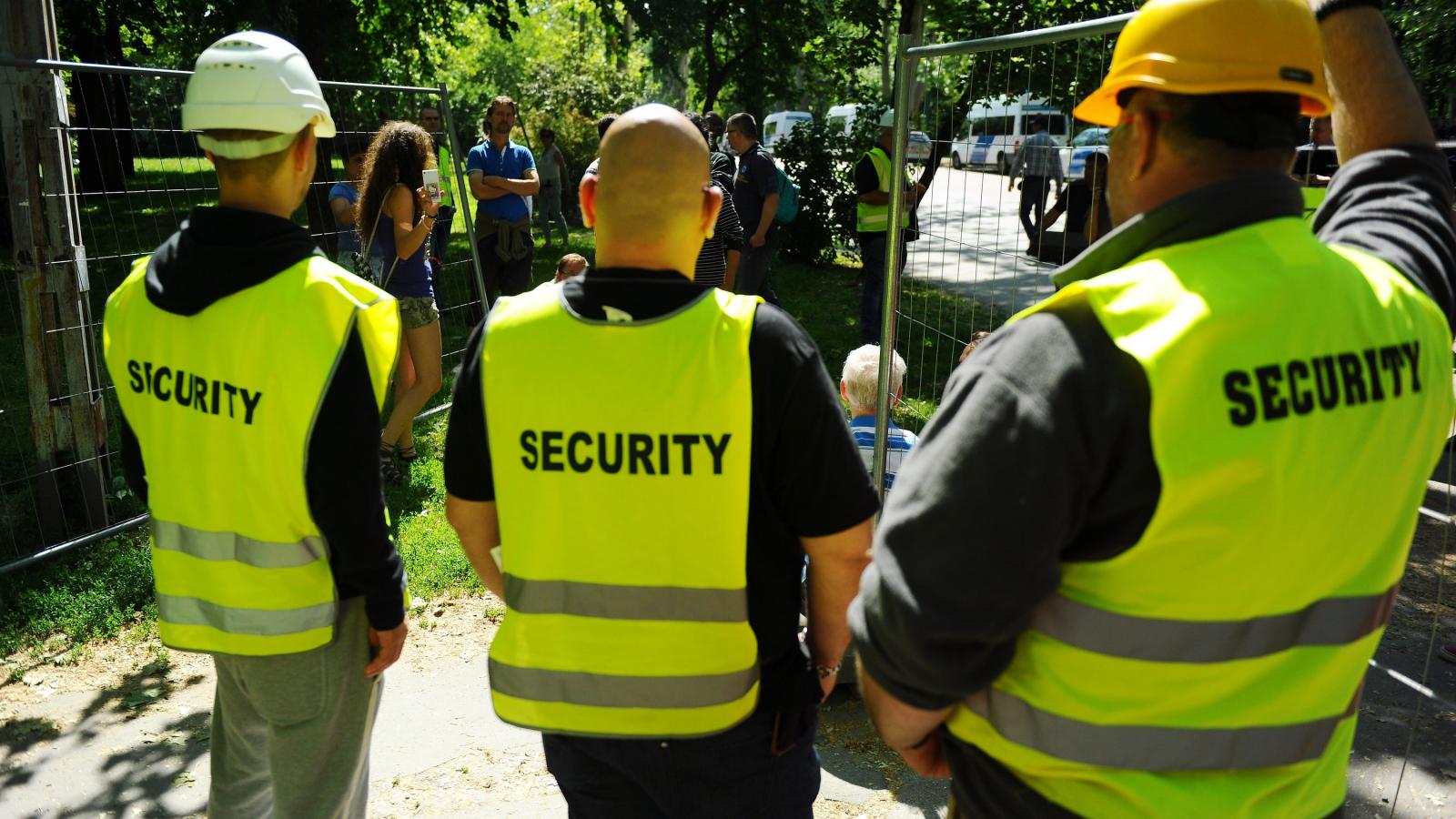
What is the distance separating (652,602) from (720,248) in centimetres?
634

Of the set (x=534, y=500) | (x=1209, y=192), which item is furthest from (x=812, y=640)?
(x=1209, y=192)

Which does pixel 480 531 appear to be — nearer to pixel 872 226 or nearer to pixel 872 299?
pixel 872 299

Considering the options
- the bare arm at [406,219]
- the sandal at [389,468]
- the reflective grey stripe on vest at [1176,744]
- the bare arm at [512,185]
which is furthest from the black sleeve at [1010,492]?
the bare arm at [512,185]

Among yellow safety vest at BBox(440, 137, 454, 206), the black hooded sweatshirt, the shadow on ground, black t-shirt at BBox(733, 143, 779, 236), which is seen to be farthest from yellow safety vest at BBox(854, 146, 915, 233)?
the black hooded sweatshirt

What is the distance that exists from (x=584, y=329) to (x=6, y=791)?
3171mm

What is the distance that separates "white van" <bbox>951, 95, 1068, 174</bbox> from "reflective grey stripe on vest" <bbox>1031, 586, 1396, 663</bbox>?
2.35m

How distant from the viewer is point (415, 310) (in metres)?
6.48

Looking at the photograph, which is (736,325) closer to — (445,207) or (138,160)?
(138,160)

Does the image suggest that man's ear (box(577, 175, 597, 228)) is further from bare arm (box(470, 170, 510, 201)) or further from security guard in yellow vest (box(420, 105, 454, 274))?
bare arm (box(470, 170, 510, 201))

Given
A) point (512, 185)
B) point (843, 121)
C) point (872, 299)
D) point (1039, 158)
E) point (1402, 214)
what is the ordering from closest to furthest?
1. point (1402, 214)
2. point (1039, 158)
3. point (512, 185)
4. point (872, 299)
5. point (843, 121)

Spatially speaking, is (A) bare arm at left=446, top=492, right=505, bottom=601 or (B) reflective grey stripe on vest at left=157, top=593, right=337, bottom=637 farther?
(B) reflective grey stripe on vest at left=157, top=593, right=337, bottom=637

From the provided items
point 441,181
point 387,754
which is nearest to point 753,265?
point 441,181

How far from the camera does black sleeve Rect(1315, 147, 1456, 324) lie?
5.35ft

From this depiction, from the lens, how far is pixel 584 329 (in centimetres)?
188
